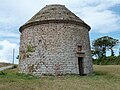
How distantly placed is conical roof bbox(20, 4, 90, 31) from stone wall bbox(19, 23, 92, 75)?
43cm

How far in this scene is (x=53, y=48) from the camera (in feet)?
64.3

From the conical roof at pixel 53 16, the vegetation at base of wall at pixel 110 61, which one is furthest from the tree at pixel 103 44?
the conical roof at pixel 53 16

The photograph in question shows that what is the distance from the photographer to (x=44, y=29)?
65.9 ft

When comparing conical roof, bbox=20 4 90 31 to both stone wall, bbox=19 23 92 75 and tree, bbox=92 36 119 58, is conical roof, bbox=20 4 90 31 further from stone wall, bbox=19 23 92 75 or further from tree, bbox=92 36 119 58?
tree, bbox=92 36 119 58

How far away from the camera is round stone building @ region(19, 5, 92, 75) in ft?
64.0

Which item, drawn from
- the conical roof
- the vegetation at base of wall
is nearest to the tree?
the vegetation at base of wall

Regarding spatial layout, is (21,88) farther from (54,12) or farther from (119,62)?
(119,62)

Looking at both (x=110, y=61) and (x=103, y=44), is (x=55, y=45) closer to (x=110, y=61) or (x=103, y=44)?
(x=110, y=61)

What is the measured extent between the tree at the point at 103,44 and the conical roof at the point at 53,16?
123 feet

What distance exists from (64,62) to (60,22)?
343cm

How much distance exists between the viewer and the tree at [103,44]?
193 ft

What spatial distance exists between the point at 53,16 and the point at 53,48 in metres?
2.88

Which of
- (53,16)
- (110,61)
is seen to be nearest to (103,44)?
(110,61)

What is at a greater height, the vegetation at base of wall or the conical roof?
the conical roof
